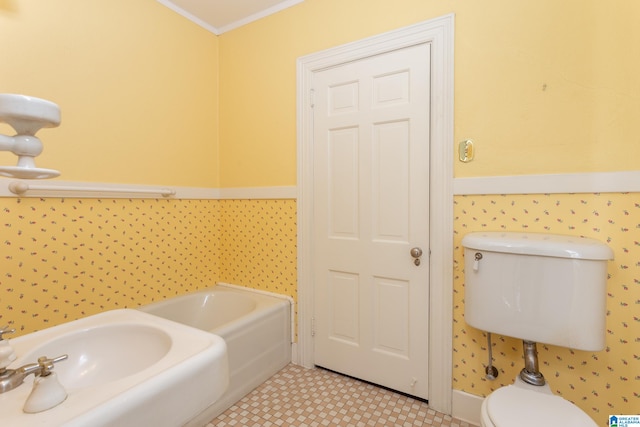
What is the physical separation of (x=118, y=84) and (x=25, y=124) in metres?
1.35

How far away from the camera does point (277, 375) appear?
1.99 m

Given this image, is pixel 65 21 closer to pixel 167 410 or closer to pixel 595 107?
pixel 167 410

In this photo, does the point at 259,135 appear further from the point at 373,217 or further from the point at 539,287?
the point at 539,287

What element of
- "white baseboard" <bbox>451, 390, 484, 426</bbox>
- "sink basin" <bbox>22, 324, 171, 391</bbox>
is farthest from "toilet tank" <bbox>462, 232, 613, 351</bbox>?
"sink basin" <bbox>22, 324, 171, 391</bbox>

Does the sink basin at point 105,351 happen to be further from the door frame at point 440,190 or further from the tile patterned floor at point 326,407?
the door frame at point 440,190

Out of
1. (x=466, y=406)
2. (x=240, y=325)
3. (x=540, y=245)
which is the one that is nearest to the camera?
(x=540, y=245)

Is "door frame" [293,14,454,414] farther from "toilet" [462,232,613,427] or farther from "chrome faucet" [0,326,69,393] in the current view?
"chrome faucet" [0,326,69,393]

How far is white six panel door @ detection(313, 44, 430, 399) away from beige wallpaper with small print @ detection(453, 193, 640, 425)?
1.05 feet

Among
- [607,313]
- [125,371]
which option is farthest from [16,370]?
[607,313]

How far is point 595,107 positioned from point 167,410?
1.86 metres

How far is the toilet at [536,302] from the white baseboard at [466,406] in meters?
0.33

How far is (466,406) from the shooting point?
1566mm

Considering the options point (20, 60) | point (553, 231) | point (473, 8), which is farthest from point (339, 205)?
point (20, 60)

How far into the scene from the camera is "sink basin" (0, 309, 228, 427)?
62 centimetres
